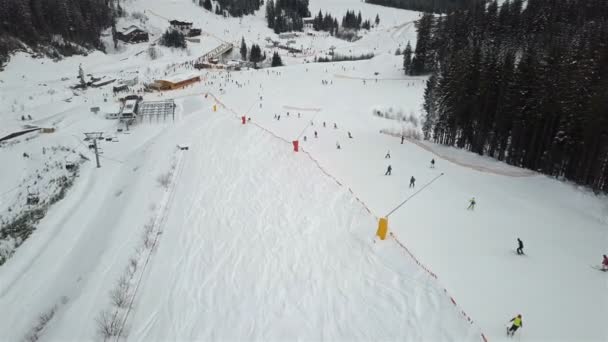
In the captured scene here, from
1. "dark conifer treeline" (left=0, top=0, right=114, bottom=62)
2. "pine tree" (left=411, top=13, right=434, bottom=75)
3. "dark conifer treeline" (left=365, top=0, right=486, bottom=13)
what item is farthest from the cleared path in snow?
"dark conifer treeline" (left=365, top=0, right=486, bottom=13)

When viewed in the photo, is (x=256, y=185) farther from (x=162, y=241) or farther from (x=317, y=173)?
(x=162, y=241)

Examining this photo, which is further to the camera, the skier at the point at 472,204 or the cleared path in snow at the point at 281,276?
the skier at the point at 472,204

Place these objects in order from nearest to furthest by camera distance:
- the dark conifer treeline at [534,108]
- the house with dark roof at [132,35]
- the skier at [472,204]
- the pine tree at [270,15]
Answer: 1. the skier at [472,204]
2. the dark conifer treeline at [534,108]
3. the house with dark roof at [132,35]
4. the pine tree at [270,15]

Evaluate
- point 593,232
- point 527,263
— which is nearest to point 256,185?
point 527,263

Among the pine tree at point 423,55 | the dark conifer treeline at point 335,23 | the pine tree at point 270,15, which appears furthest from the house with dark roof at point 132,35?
the dark conifer treeline at point 335,23

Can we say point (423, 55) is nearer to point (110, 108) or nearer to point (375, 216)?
point (110, 108)

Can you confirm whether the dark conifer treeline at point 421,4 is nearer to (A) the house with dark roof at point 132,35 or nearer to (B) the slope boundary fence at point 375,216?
(A) the house with dark roof at point 132,35

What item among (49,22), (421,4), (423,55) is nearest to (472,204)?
(423,55)
